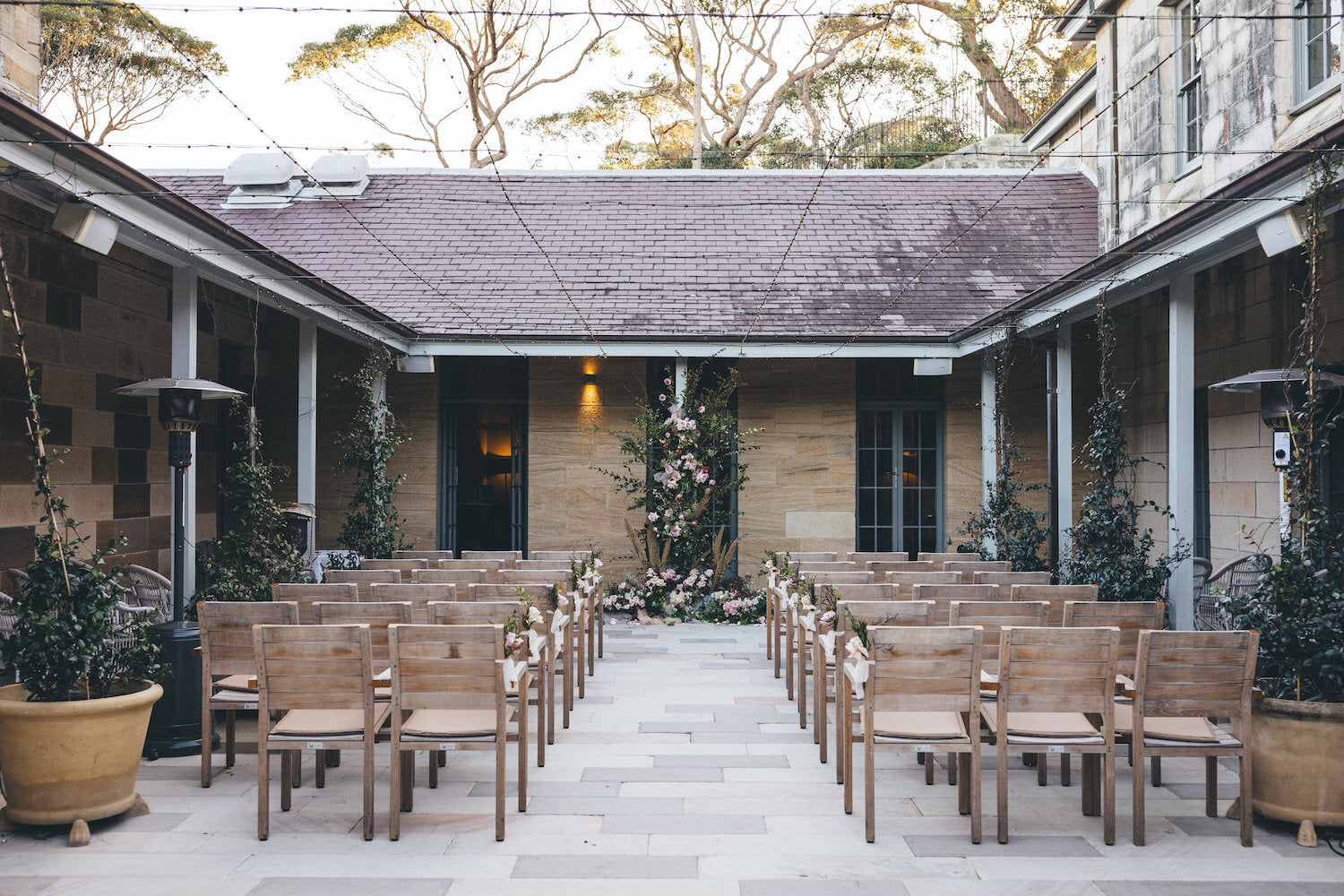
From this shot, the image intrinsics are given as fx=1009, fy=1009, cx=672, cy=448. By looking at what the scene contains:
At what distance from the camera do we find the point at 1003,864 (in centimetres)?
394

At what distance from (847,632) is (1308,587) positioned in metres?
2.08

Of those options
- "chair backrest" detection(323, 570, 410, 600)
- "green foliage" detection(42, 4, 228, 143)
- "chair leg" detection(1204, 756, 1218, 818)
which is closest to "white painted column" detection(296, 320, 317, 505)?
"chair backrest" detection(323, 570, 410, 600)

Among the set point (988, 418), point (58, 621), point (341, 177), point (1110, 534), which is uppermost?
point (341, 177)

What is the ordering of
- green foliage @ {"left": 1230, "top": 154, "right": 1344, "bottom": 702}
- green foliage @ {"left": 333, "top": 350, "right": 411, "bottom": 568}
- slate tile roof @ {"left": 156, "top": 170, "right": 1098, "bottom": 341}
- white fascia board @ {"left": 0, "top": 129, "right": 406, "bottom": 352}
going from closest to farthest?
green foliage @ {"left": 1230, "top": 154, "right": 1344, "bottom": 702}
white fascia board @ {"left": 0, "top": 129, "right": 406, "bottom": 352}
green foliage @ {"left": 333, "top": 350, "right": 411, "bottom": 568}
slate tile roof @ {"left": 156, "top": 170, "right": 1098, "bottom": 341}

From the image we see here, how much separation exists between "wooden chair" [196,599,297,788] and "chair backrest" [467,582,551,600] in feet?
4.11

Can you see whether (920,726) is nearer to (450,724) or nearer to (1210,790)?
(1210,790)

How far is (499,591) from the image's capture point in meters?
6.16

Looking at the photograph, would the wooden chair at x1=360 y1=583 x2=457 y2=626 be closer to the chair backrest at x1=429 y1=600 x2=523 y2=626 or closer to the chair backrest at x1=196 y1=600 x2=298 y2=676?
the chair backrest at x1=429 y1=600 x2=523 y2=626

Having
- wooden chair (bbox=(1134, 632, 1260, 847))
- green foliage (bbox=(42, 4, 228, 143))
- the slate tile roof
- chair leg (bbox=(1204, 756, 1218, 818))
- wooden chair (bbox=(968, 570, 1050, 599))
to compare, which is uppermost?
green foliage (bbox=(42, 4, 228, 143))

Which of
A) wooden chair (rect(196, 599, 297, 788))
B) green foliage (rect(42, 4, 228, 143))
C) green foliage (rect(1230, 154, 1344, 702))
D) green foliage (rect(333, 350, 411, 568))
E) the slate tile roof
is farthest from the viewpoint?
green foliage (rect(42, 4, 228, 143))

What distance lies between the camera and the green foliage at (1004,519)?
9.08 m

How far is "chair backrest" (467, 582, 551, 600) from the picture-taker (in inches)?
239

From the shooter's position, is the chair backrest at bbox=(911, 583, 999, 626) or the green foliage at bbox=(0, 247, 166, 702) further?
the chair backrest at bbox=(911, 583, 999, 626)

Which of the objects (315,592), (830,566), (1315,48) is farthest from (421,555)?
(1315,48)
